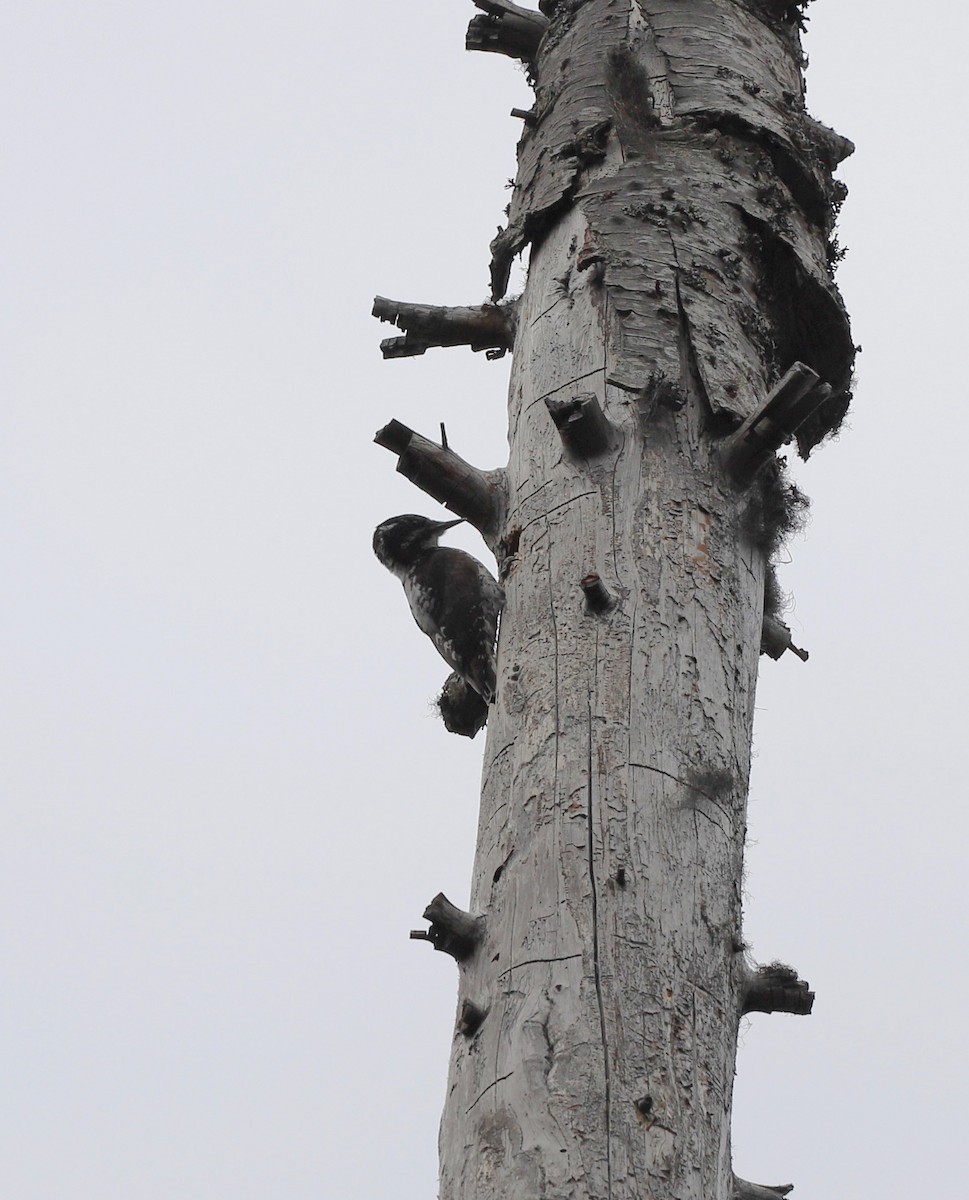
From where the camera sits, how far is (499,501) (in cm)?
282

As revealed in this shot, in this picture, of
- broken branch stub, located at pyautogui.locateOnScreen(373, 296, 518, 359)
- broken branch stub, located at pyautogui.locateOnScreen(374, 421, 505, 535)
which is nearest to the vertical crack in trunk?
broken branch stub, located at pyautogui.locateOnScreen(374, 421, 505, 535)

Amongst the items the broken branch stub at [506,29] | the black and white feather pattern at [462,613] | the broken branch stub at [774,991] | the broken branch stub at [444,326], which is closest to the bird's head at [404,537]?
the black and white feather pattern at [462,613]

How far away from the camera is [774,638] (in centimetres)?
307

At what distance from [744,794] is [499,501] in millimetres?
733

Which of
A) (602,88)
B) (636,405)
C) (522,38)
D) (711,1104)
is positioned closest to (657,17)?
(602,88)

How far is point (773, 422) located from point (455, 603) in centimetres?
68

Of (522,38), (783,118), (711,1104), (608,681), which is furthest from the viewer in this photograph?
(522,38)

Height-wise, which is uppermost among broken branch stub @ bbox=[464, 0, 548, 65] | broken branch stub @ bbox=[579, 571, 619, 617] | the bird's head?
broken branch stub @ bbox=[464, 0, 548, 65]

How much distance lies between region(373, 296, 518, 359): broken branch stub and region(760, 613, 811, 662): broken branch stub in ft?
2.62

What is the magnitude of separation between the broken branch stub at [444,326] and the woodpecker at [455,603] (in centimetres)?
43

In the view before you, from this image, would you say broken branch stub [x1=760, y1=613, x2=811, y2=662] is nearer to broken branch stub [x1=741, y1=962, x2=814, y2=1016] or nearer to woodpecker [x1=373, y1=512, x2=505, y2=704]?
woodpecker [x1=373, y1=512, x2=505, y2=704]

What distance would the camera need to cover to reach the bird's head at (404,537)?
3332 mm

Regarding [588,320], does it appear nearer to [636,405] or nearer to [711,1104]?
[636,405]

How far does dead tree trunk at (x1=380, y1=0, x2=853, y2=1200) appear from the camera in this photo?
2.02 m
